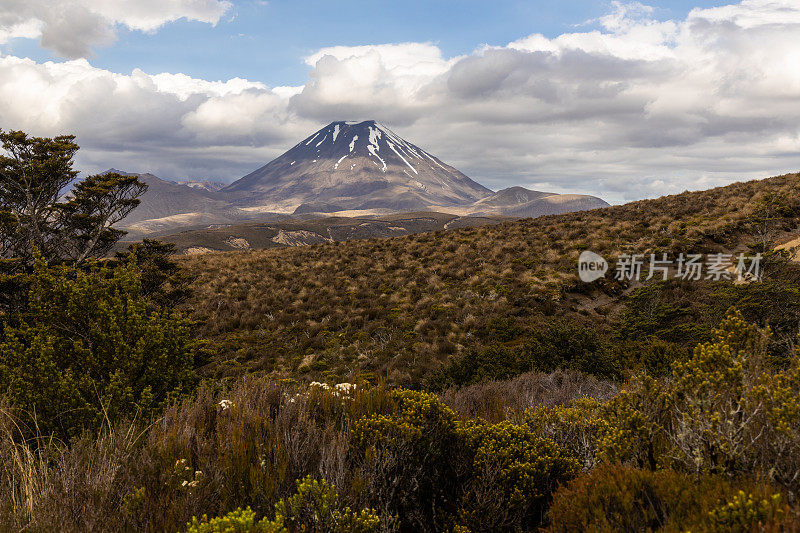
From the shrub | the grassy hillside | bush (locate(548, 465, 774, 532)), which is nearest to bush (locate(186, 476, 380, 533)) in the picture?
the shrub

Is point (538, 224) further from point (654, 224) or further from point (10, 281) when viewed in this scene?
point (10, 281)

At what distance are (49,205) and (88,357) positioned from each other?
14762mm

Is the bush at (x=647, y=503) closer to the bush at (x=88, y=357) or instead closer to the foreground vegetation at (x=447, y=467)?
the foreground vegetation at (x=447, y=467)

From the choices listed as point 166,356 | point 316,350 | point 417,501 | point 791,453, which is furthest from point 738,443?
point 316,350

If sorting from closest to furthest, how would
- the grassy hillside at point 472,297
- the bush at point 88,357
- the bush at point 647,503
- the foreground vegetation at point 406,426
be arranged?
1. the bush at point 647,503
2. the foreground vegetation at point 406,426
3. the bush at point 88,357
4. the grassy hillside at point 472,297

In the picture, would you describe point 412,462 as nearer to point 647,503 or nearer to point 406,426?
point 406,426

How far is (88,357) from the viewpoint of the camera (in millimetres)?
4668

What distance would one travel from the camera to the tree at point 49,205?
1373cm

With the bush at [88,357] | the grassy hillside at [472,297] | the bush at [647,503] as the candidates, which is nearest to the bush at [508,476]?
the bush at [647,503]

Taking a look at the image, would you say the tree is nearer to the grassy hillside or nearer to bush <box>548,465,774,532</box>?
the grassy hillside

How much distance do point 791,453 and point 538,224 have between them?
91.2 ft

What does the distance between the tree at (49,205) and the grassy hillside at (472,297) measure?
199 inches

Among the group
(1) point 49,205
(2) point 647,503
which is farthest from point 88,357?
(1) point 49,205

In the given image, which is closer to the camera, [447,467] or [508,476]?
[508,476]
